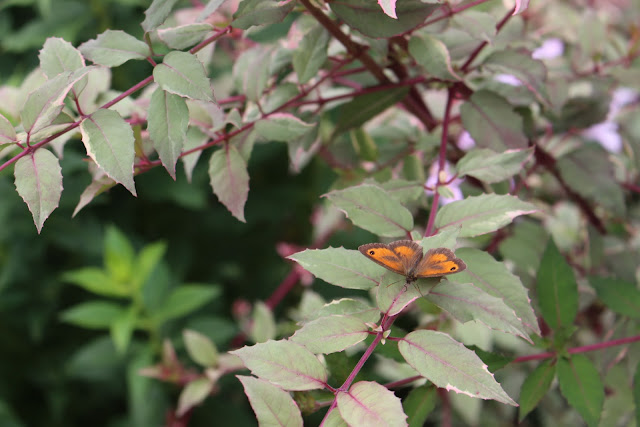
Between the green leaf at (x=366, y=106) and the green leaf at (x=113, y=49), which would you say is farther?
the green leaf at (x=366, y=106)

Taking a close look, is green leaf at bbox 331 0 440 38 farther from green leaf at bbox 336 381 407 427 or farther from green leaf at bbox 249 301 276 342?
green leaf at bbox 249 301 276 342

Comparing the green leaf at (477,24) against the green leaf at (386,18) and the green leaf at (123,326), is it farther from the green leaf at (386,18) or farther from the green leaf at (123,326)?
the green leaf at (123,326)

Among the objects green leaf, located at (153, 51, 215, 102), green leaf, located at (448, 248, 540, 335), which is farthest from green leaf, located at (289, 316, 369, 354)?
green leaf, located at (153, 51, 215, 102)

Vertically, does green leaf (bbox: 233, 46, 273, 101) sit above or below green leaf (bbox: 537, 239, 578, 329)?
above

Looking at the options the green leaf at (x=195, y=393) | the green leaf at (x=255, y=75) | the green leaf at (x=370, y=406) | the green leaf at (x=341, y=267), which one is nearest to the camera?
the green leaf at (x=370, y=406)

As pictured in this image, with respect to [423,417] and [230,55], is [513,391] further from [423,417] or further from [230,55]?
[230,55]

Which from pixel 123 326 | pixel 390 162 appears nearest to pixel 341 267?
pixel 390 162

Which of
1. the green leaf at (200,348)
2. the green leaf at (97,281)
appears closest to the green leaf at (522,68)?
the green leaf at (200,348)
